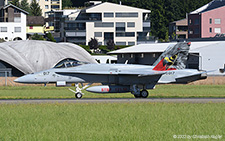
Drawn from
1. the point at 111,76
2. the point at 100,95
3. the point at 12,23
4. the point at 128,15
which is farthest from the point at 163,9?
the point at 111,76

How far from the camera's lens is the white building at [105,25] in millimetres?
133750

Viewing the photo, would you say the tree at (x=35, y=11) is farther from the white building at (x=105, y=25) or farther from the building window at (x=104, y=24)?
the building window at (x=104, y=24)

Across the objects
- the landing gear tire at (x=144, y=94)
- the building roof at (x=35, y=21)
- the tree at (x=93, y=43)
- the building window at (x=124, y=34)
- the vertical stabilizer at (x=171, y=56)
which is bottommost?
the landing gear tire at (x=144, y=94)

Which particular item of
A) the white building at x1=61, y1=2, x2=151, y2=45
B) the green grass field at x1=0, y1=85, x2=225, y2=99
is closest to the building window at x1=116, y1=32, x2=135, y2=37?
the white building at x1=61, y1=2, x2=151, y2=45

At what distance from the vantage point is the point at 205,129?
18188 millimetres

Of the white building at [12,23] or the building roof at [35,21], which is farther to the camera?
the building roof at [35,21]

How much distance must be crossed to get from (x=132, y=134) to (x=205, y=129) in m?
3.15

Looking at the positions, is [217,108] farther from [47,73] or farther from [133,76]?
[47,73]

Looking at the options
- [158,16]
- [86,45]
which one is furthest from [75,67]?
[158,16]

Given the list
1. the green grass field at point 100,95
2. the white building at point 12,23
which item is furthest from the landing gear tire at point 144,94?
the white building at point 12,23

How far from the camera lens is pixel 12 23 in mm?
132500

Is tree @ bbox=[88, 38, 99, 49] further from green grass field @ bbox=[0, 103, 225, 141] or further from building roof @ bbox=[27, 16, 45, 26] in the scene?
green grass field @ bbox=[0, 103, 225, 141]

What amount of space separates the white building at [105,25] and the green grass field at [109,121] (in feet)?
352

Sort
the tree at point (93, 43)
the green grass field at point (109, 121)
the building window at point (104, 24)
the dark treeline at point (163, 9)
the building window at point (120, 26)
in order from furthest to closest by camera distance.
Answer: the dark treeline at point (163, 9) < the building window at point (120, 26) < the building window at point (104, 24) < the tree at point (93, 43) < the green grass field at point (109, 121)
